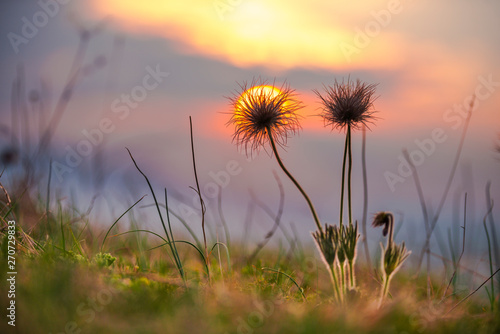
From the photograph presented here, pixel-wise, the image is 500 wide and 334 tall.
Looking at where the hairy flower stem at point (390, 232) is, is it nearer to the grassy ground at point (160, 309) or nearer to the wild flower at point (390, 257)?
the wild flower at point (390, 257)

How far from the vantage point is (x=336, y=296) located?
322 cm

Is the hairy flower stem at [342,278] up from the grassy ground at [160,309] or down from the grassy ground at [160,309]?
up

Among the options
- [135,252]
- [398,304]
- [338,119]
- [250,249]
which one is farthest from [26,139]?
[398,304]

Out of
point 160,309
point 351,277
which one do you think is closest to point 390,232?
point 351,277

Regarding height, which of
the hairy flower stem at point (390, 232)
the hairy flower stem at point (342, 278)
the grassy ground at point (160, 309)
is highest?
the hairy flower stem at point (390, 232)

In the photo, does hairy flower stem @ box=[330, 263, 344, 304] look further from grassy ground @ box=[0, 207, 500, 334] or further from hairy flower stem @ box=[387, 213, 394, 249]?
hairy flower stem @ box=[387, 213, 394, 249]

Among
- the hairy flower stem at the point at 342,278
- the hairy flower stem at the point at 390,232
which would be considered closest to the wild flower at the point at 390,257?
the hairy flower stem at the point at 390,232

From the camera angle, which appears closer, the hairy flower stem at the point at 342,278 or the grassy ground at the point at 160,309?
the grassy ground at the point at 160,309

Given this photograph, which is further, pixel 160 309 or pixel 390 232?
pixel 390 232

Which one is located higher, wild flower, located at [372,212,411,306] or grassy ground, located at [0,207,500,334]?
wild flower, located at [372,212,411,306]

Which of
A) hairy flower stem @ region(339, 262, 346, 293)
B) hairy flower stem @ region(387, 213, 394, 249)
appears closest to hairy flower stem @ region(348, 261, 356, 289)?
hairy flower stem @ region(339, 262, 346, 293)

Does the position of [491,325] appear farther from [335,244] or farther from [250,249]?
[250,249]

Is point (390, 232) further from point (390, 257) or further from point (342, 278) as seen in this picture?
point (342, 278)

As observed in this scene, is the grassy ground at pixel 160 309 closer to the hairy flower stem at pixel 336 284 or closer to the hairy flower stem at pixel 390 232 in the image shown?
the hairy flower stem at pixel 336 284
